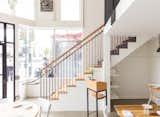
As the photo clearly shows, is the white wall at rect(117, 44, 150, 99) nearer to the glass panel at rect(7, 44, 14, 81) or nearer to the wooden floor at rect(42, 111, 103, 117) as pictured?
the wooden floor at rect(42, 111, 103, 117)

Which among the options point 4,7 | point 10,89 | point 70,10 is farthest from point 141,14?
point 70,10

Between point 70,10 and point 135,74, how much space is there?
369 cm

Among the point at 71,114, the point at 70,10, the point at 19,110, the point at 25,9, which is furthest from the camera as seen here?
the point at 70,10

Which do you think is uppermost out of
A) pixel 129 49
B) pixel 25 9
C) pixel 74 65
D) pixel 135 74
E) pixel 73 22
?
pixel 25 9

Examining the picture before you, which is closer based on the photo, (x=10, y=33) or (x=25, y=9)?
(x=10, y=33)

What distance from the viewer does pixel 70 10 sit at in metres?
9.36

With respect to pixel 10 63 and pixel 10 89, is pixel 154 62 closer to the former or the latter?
pixel 10 63

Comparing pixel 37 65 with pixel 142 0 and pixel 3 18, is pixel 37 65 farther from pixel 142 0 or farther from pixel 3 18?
pixel 142 0

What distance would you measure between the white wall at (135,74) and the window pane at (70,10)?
2719 mm

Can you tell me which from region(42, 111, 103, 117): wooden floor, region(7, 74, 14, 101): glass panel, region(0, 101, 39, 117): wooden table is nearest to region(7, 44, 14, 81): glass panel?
region(7, 74, 14, 101): glass panel

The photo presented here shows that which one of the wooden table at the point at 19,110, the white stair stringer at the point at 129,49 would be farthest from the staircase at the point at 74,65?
the wooden table at the point at 19,110

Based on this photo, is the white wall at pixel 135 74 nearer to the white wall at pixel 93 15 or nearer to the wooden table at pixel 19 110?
the white wall at pixel 93 15

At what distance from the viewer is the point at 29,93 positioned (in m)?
9.02

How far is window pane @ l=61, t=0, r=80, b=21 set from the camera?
929 centimetres
